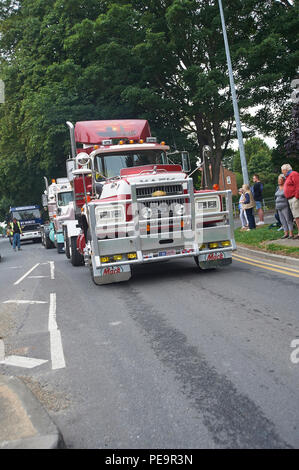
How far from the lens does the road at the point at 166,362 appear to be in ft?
10.8

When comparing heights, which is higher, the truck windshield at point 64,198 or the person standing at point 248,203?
the truck windshield at point 64,198

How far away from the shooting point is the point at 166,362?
469cm

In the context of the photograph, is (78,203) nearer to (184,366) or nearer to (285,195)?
(285,195)

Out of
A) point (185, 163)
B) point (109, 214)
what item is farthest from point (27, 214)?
point (109, 214)

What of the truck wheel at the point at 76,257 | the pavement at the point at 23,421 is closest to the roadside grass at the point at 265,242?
the truck wheel at the point at 76,257

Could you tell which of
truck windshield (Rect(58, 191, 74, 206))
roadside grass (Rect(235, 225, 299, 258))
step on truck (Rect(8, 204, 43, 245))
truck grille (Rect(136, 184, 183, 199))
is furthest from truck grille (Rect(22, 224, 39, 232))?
truck grille (Rect(136, 184, 183, 199))

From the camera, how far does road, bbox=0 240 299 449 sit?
10.8ft

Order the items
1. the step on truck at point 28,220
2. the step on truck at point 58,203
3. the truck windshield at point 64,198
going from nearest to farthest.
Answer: the step on truck at point 58,203 → the truck windshield at point 64,198 → the step on truck at point 28,220

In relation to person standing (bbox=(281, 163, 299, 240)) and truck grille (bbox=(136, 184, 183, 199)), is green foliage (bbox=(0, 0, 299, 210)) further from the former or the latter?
truck grille (bbox=(136, 184, 183, 199))

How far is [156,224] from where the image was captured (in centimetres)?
916

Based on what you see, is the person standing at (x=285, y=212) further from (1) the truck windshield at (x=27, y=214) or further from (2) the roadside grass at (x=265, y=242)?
(1) the truck windshield at (x=27, y=214)

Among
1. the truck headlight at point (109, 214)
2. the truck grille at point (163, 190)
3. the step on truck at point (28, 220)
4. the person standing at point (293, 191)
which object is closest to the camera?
the truck headlight at point (109, 214)

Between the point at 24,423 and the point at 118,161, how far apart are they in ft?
26.7

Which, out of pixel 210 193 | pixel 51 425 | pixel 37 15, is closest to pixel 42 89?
pixel 37 15
